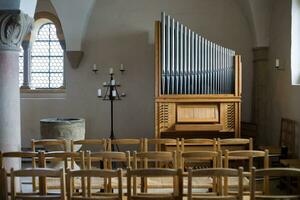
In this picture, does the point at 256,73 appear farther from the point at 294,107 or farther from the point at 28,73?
the point at 28,73

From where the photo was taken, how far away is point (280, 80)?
8.27 metres

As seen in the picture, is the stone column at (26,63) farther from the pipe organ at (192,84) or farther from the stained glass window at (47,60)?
the pipe organ at (192,84)

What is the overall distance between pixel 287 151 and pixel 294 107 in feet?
2.60

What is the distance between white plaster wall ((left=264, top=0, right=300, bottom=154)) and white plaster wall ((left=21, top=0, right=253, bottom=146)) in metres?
0.78

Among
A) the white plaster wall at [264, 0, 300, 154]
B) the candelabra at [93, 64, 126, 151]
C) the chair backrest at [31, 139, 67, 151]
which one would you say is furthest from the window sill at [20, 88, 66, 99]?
the white plaster wall at [264, 0, 300, 154]

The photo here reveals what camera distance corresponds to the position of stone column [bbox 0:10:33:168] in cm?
561

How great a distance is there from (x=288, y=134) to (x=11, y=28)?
497 centimetres

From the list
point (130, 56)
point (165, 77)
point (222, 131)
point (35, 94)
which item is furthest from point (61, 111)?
point (222, 131)

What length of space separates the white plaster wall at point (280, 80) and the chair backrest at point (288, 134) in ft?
0.33

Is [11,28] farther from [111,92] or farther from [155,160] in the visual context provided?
[111,92]

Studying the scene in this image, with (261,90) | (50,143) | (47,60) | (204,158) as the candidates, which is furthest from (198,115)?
(47,60)

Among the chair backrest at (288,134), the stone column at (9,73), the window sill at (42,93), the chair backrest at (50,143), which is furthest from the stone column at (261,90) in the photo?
the stone column at (9,73)

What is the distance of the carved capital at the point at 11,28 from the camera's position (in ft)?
18.3

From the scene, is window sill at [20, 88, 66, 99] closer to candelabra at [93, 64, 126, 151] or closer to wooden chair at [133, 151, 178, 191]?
candelabra at [93, 64, 126, 151]
